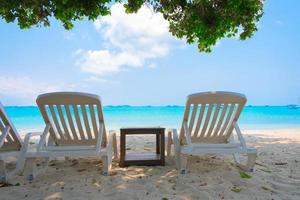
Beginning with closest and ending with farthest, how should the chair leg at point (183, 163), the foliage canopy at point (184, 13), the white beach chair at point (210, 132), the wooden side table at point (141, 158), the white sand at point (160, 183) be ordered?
the white sand at point (160, 183), the white beach chair at point (210, 132), the chair leg at point (183, 163), the wooden side table at point (141, 158), the foliage canopy at point (184, 13)

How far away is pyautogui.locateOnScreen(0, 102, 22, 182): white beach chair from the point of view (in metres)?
4.32

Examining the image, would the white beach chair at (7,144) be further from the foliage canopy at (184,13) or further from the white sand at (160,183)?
the foliage canopy at (184,13)

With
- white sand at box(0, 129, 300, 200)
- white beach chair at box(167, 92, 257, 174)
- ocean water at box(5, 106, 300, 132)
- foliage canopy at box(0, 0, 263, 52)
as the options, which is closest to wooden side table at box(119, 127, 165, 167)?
white sand at box(0, 129, 300, 200)

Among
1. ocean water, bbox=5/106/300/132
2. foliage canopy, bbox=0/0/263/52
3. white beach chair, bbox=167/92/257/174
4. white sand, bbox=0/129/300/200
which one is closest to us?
white sand, bbox=0/129/300/200

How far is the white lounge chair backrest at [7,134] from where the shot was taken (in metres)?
4.51

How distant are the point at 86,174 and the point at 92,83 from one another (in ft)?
159

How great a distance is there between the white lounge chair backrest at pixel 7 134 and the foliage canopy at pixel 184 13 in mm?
3034

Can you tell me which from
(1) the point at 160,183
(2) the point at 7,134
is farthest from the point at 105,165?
(2) the point at 7,134

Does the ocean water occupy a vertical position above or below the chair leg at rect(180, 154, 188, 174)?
below

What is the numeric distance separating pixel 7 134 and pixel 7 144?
33cm

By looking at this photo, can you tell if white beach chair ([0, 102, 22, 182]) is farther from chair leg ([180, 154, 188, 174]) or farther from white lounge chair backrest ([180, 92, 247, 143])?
white lounge chair backrest ([180, 92, 247, 143])

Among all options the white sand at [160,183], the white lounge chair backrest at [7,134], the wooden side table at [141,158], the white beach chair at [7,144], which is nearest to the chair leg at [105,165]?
the white sand at [160,183]

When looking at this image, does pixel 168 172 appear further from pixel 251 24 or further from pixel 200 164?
pixel 251 24

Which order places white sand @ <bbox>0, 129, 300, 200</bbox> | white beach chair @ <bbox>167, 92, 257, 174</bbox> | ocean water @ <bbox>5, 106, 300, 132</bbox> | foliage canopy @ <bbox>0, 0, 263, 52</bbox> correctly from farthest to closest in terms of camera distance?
ocean water @ <bbox>5, 106, 300, 132</bbox> < foliage canopy @ <bbox>0, 0, 263, 52</bbox> < white beach chair @ <bbox>167, 92, 257, 174</bbox> < white sand @ <bbox>0, 129, 300, 200</bbox>
